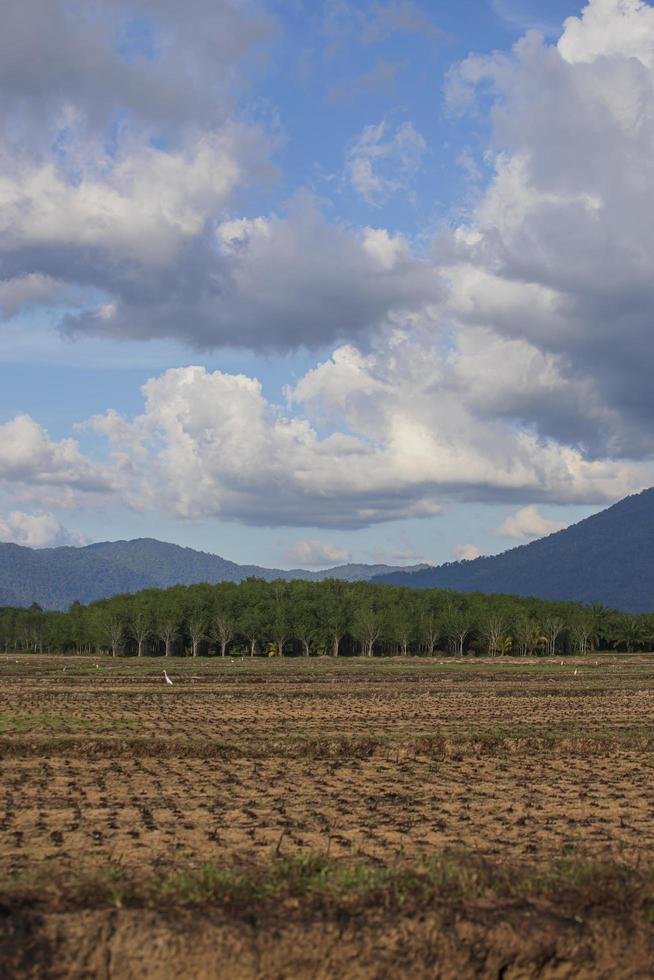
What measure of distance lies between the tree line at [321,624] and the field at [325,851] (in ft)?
409

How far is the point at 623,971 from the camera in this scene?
10.4m

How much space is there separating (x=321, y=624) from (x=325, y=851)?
14926 centimetres

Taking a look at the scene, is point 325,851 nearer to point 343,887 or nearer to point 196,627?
point 343,887

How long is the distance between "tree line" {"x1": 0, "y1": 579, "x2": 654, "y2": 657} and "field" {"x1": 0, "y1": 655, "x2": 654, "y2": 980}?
12469cm

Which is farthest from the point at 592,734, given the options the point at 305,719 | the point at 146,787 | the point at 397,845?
the point at 397,845

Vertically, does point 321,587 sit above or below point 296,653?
above

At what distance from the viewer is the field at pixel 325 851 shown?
33.8 feet

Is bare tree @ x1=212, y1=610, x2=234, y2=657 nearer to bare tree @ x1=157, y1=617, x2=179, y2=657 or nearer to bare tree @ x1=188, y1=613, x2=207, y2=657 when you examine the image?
bare tree @ x1=188, y1=613, x2=207, y2=657

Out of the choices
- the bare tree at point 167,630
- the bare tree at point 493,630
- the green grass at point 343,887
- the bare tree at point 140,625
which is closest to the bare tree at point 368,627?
the bare tree at point 493,630

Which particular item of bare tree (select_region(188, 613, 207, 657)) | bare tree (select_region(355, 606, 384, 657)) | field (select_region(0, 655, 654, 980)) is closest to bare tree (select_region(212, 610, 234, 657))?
bare tree (select_region(188, 613, 207, 657))

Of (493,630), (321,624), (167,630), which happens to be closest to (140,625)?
(167,630)

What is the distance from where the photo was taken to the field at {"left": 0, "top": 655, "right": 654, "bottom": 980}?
33.8 feet

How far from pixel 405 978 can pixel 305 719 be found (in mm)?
29759

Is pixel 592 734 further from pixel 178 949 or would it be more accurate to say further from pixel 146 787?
pixel 178 949
